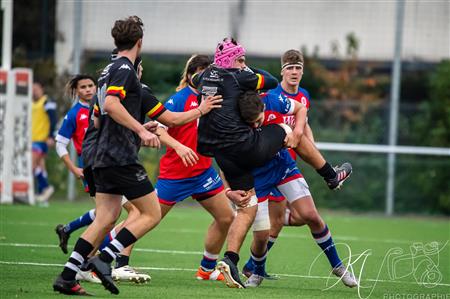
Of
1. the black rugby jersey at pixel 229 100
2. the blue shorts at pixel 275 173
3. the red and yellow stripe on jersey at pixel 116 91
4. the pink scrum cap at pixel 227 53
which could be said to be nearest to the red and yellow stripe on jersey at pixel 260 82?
the black rugby jersey at pixel 229 100

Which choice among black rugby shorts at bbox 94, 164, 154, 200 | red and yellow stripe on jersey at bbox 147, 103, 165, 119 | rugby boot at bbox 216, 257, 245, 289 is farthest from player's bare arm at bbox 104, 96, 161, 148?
rugby boot at bbox 216, 257, 245, 289

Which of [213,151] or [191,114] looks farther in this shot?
[213,151]

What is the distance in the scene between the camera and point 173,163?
10352 mm

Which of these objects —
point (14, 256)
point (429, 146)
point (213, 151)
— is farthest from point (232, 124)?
point (429, 146)

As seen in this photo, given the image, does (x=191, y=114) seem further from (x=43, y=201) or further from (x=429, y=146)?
(x=429, y=146)

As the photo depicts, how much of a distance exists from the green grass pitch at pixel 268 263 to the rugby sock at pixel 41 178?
127 centimetres

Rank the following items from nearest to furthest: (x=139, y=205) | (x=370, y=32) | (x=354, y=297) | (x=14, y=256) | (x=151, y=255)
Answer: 1. (x=139, y=205)
2. (x=354, y=297)
3. (x=14, y=256)
4. (x=151, y=255)
5. (x=370, y=32)

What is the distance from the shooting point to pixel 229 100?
29.7 ft

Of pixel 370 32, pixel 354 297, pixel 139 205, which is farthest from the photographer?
pixel 370 32

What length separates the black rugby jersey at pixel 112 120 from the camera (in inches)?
313

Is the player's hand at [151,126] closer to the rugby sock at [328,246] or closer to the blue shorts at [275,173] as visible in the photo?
the blue shorts at [275,173]

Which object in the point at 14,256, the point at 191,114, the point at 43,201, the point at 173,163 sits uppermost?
the point at 191,114

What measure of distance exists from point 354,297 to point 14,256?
403 centimetres

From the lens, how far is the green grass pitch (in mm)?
8875
